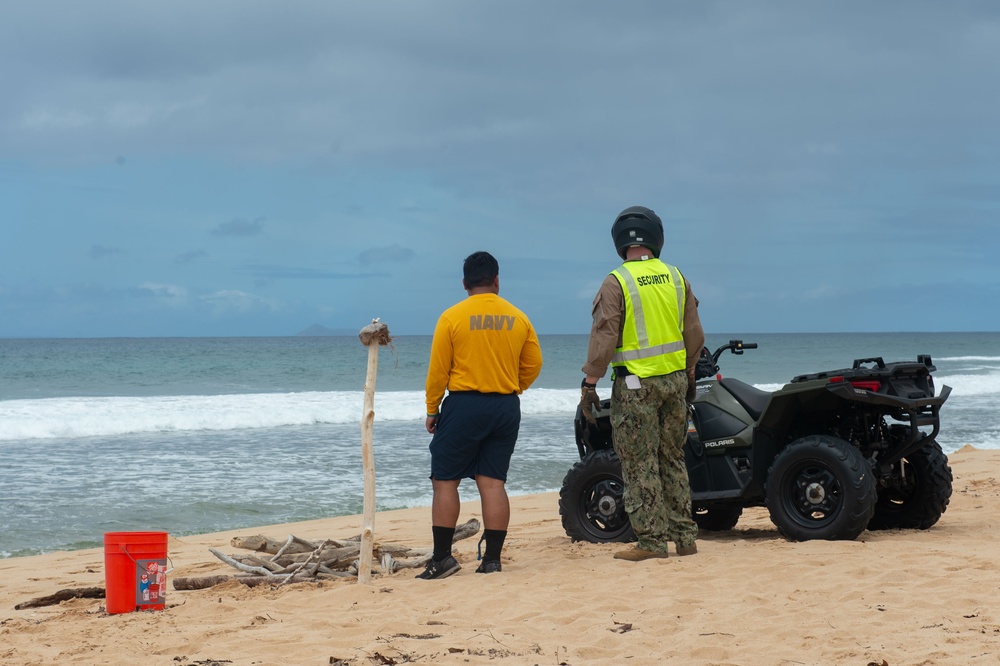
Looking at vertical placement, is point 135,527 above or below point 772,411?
below

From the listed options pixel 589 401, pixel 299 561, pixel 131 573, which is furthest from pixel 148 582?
pixel 589 401

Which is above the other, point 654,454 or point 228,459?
point 654,454

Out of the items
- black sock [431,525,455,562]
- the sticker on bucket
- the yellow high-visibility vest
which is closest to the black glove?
the yellow high-visibility vest

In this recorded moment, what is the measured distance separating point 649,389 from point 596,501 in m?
1.18

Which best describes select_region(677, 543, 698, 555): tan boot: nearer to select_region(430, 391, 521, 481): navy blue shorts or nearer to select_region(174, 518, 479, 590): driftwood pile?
select_region(430, 391, 521, 481): navy blue shorts

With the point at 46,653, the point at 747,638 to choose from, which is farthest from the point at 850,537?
the point at 46,653

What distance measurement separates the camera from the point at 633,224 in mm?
6141

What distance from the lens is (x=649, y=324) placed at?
5926 mm

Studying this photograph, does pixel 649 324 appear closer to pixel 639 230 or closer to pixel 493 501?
pixel 639 230

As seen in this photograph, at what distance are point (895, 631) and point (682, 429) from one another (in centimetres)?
202

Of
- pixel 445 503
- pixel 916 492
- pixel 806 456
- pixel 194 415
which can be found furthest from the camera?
pixel 194 415

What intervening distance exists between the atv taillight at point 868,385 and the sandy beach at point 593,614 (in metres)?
0.93

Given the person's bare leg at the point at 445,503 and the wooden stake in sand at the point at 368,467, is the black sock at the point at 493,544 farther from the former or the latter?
the wooden stake in sand at the point at 368,467

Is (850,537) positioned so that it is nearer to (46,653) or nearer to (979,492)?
(979,492)
